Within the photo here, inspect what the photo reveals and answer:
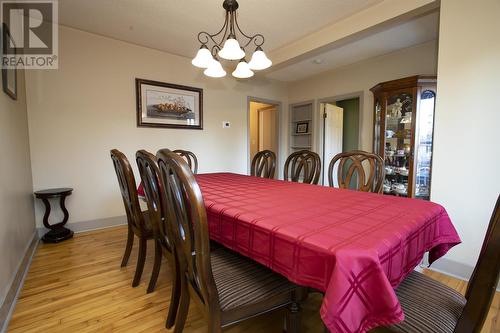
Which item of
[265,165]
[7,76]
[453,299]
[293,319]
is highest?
[7,76]

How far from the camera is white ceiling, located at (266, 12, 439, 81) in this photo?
8.69 ft

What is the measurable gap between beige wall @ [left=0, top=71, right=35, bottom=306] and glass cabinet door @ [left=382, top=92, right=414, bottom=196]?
12.3 feet

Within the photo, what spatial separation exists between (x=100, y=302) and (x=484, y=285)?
6.48 ft

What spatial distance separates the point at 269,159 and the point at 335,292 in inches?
86.2

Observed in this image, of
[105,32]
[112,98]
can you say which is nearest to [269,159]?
[112,98]

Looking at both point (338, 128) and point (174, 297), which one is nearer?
point (174, 297)

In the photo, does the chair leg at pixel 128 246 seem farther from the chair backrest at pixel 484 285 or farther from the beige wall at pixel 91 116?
the chair backrest at pixel 484 285

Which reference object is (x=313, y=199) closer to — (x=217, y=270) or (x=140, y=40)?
(x=217, y=270)

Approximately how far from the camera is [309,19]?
2.55m

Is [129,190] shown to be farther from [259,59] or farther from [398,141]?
[398,141]

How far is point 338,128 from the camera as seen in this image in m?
4.72

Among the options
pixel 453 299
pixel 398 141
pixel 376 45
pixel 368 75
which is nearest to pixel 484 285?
pixel 453 299

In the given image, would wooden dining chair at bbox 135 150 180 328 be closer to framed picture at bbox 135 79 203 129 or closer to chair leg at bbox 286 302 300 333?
chair leg at bbox 286 302 300 333

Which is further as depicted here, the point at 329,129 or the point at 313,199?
the point at 329,129
